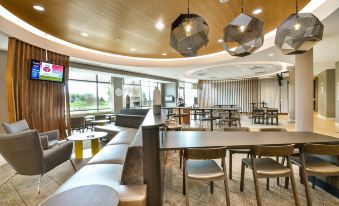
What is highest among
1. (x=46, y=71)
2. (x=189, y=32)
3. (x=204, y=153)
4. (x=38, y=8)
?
(x=38, y=8)

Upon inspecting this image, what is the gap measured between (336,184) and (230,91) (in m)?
13.1

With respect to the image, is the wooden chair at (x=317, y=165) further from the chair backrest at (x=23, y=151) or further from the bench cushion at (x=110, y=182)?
the chair backrest at (x=23, y=151)

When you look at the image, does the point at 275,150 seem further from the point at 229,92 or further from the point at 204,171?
the point at 229,92

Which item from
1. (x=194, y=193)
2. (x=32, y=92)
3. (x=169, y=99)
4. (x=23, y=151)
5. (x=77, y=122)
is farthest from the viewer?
(x=169, y=99)

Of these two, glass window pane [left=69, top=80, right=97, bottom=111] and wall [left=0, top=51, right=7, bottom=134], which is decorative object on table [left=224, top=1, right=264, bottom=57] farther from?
glass window pane [left=69, top=80, right=97, bottom=111]

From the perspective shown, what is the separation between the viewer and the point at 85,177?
6.62ft

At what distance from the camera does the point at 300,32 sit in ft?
6.63

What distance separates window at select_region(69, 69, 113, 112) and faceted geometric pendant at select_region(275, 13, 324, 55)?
801 cm

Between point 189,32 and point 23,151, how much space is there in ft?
9.27

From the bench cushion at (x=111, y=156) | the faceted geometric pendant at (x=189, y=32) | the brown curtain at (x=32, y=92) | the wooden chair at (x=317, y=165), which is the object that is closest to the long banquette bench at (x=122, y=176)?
the bench cushion at (x=111, y=156)

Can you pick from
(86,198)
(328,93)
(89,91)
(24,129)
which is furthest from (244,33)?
(328,93)

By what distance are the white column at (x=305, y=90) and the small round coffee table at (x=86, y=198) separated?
5383 mm

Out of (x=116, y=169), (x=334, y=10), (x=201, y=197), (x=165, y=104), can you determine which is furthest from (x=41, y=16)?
(x=165, y=104)

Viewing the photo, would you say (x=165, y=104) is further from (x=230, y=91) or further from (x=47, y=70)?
(x=47, y=70)
